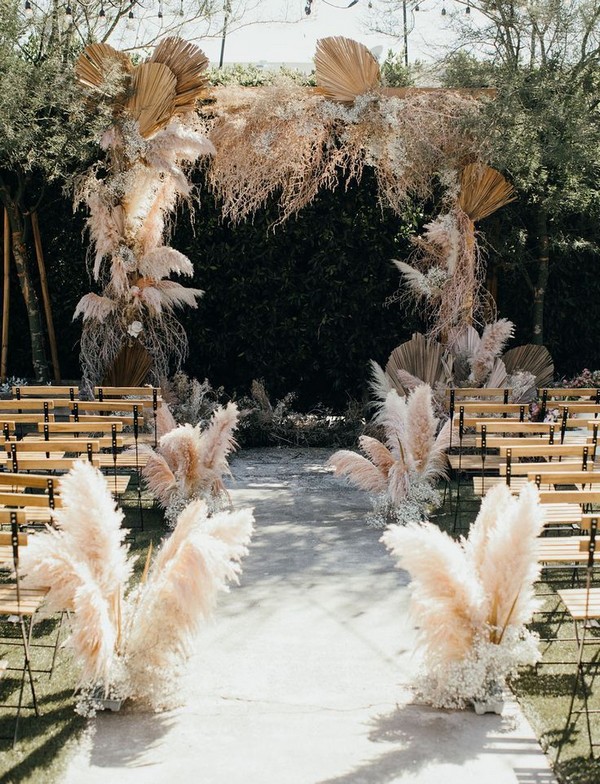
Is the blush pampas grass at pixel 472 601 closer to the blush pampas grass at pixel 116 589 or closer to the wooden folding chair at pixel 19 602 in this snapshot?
the blush pampas grass at pixel 116 589

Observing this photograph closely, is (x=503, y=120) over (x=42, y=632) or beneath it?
over

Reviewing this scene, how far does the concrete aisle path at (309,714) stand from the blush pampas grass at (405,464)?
1098mm

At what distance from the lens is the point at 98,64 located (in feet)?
33.9

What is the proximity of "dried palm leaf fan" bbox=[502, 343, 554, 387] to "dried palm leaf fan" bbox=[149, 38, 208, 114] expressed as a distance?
4751 mm

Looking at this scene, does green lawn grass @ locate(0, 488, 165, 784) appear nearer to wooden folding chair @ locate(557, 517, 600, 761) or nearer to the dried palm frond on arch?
wooden folding chair @ locate(557, 517, 600, 761)

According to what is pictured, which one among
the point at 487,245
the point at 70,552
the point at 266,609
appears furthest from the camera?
the point at 487,245

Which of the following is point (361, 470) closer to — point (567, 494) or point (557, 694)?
point (567, 494)

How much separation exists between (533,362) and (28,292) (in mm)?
6174

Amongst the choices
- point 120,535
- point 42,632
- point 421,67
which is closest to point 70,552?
point 120,535

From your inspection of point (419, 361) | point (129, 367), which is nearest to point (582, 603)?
point (419, 361)

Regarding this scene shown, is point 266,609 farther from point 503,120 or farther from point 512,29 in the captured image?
point 512,29

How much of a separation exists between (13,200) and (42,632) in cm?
737

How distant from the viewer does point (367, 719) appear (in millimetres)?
4367

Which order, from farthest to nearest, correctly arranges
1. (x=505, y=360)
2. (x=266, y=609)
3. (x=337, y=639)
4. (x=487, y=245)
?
(x=487, y=245)
(x=505, y=360)
(x=266, y=609)
(x=337, y=639)
